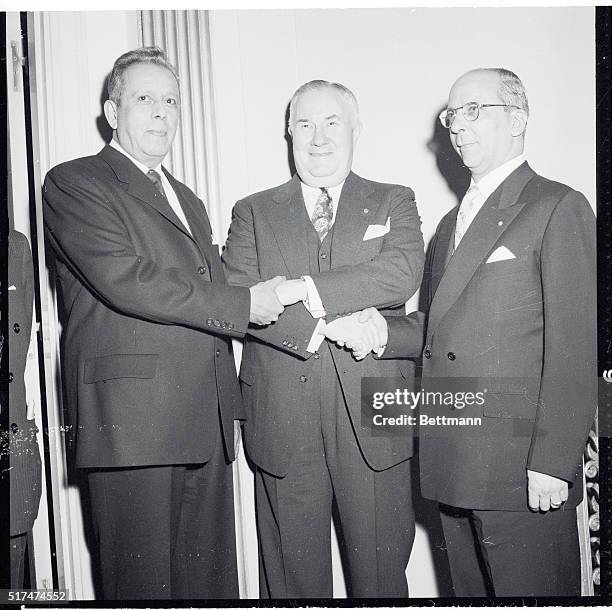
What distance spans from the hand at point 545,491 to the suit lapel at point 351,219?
0.92 m

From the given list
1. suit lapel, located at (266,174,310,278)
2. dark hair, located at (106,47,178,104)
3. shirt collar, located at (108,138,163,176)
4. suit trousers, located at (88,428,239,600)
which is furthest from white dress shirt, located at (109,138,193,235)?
suit trousers, located at (88,428,239,600)

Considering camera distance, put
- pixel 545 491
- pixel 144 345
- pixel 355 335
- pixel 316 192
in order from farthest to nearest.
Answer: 1. pixel 316 192
2. pixel 355 335
3. pixel 144 345
4. pixel 545 491

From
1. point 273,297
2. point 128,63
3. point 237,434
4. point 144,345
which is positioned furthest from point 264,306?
point 128,63

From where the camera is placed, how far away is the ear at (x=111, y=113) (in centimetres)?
237

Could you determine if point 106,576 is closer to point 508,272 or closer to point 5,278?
point 5,278

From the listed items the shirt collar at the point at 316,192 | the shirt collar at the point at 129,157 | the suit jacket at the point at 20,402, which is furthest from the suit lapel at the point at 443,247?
the suit jacket at the point at 20,402

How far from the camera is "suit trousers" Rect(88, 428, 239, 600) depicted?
2223mm

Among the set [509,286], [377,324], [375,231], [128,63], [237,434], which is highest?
[128,63]

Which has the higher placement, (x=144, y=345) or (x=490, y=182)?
(x=490, y=182)

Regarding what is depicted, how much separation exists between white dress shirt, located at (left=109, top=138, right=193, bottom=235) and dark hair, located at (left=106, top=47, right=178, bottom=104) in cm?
17

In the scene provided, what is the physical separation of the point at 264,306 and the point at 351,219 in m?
0.44

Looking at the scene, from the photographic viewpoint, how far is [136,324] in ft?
7.33

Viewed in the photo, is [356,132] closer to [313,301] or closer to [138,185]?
[313,301]

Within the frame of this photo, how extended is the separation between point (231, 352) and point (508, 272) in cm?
99
